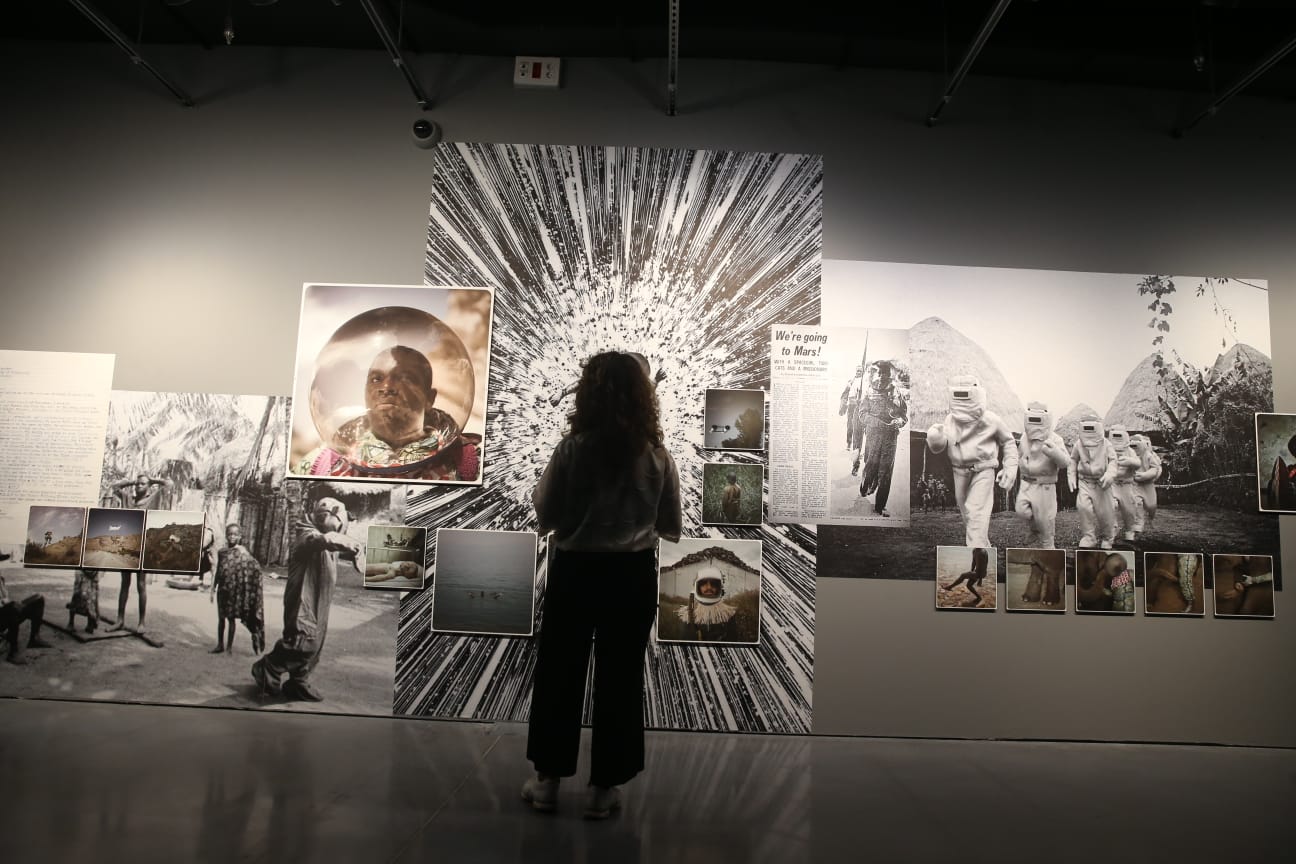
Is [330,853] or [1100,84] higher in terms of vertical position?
[1100,84]

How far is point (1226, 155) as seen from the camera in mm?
3408

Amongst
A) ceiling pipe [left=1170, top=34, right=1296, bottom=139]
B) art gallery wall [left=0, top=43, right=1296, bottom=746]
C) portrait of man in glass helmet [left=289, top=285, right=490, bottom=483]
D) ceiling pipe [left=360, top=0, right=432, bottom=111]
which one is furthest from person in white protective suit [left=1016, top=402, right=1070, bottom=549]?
ceiling pipe [left=360, top=0, right=432, bottom=111]

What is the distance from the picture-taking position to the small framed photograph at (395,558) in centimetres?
312

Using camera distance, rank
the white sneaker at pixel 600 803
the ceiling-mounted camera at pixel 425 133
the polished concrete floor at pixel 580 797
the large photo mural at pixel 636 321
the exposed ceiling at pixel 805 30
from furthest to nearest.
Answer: the ceiling-mounted camera at pixel 425 133, the exposed ceiling at pixel 805 30, the large photo mural at pixel 636 321, the white sneaker at pixel 600 803, the polished concrete floor at pixel 580 797

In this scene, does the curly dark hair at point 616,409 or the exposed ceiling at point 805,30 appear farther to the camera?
the exposed ceiling at point 805,30

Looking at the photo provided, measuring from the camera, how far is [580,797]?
2.22 metres

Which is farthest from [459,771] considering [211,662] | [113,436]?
[113,436]

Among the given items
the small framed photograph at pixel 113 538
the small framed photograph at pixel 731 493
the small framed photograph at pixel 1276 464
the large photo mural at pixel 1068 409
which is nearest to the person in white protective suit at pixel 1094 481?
the large photo mural at pixel 1068 409

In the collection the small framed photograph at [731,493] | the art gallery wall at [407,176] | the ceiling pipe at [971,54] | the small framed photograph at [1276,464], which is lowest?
the small framed photograph at [731,493]

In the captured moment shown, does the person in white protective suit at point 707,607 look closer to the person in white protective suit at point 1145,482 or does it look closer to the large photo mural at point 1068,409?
the large photo mural at point 1068,409

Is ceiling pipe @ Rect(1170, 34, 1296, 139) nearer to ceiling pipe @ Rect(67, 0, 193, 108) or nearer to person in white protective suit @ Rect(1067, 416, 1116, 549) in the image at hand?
person in white protective suit @ Rect(1067, 416, 1116, 549)

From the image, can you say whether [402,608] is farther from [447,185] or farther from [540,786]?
[447,185]

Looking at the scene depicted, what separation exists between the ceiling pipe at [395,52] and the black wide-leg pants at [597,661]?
7.96 ft

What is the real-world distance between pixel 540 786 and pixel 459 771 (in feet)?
1.62
